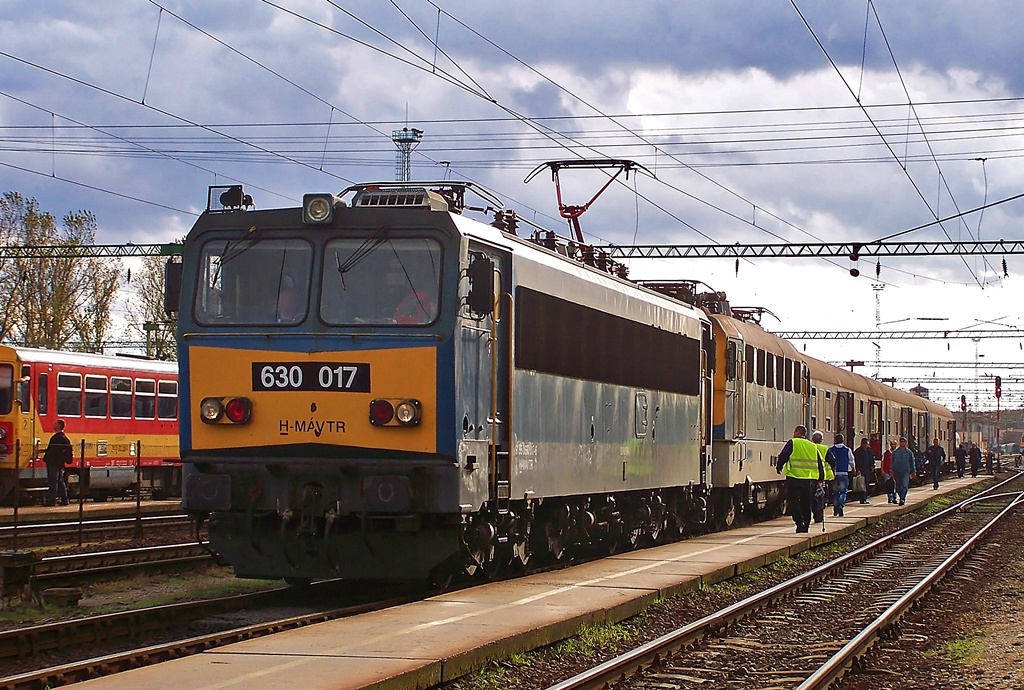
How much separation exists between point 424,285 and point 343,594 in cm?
332

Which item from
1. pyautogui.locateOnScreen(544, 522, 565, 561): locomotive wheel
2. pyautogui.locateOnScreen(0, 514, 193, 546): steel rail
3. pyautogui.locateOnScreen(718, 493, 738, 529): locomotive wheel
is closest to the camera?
pyautogui.locateOnScreen(544, 522, 565, 561): locomotive wheel

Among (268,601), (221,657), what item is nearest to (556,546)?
(268,601)

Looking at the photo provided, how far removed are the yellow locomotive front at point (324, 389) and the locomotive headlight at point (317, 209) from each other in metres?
0.01

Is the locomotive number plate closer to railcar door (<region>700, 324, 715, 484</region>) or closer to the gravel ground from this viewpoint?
the gravel ground

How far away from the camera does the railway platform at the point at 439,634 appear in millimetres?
8320

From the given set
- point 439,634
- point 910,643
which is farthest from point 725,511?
point 439,634

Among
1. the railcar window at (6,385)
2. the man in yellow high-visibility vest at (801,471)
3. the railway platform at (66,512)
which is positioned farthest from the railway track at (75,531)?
the man in yellow high-visibility vest at (801,471)

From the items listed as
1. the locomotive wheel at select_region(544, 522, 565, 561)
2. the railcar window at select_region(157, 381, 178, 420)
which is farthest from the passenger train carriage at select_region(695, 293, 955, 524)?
the railcar window at select_region(157, 381, 178, 420)

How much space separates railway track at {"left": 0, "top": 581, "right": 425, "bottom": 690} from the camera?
902 cm

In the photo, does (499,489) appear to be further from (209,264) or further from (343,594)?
(209,264)

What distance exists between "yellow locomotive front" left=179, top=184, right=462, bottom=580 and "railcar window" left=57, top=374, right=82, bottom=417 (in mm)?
18427

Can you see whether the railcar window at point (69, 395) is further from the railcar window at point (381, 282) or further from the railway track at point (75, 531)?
the railcar window at point (381, 282)

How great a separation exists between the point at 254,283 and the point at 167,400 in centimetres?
2181

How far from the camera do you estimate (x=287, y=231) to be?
1260cm
